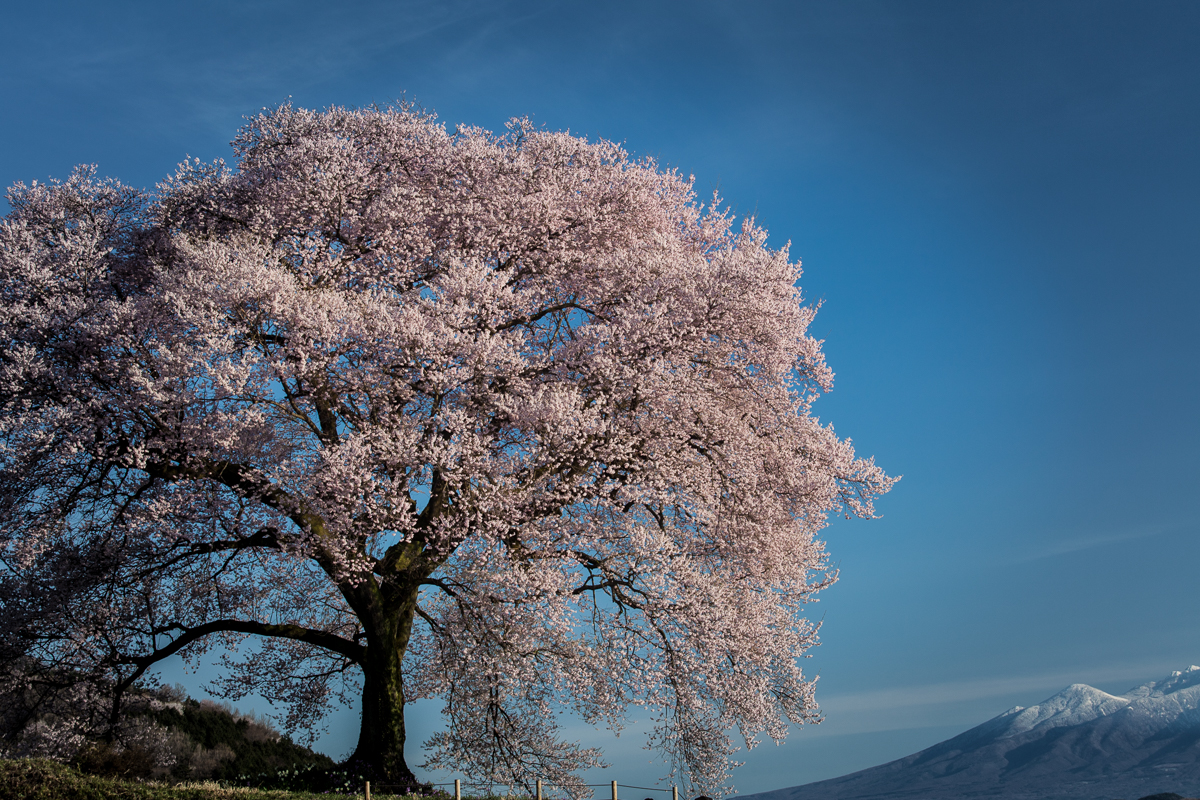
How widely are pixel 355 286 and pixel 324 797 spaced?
34.2 feet

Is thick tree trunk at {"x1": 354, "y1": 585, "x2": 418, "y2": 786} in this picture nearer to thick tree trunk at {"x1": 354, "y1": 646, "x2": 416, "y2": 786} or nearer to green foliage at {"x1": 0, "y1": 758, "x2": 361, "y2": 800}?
thick tree trunk at {"x1": 354, "y1": 646, "x2": 416, "y2": 786}

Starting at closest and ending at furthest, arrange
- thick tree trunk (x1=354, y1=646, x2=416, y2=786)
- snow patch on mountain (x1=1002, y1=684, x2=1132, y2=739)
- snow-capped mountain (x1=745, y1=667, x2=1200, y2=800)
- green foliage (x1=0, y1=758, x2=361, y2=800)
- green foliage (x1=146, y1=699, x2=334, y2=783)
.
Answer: green foliage (x1=0, y1=758, x2=361, y2=800), thick tree trunk (x1=354, y1=646, x2=416, y2=786), green foliage (x1=146, y1=699, x2=334, y2=783), snow-capped mountain (x1=745, y1=667, x2=1200, y2=800), snow patch on mountain (x1=1002, y1=684, x2=1132, y2=739)

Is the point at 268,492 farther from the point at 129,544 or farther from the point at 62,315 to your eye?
the point at 62,315

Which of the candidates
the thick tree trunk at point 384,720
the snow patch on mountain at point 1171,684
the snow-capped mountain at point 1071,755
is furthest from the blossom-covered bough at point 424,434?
the snow patch on mountain at point 1171,684

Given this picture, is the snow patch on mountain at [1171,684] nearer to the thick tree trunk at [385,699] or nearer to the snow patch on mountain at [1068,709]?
the snow patch on mountain at [1068,709]

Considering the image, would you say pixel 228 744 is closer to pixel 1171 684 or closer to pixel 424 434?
pixel 424 434

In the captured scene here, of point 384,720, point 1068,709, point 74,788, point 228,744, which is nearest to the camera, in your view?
point 74,788

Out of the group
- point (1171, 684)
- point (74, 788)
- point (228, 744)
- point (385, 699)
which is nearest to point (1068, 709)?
point (1171, 684)

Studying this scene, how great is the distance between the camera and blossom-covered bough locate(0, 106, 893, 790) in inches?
588

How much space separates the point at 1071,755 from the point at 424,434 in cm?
13338

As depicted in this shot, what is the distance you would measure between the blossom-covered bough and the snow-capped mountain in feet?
341

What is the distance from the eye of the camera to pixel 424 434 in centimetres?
1538

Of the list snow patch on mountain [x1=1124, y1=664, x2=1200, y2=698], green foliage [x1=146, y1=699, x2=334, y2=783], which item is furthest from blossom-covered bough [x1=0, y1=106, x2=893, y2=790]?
snow patch on mountain [x1=1124, y1=664, x2=1200, y2=698]

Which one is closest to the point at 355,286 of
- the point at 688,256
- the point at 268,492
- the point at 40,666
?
the point at 268,492
